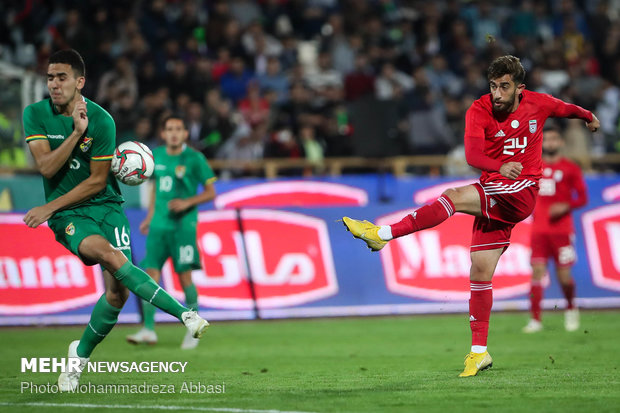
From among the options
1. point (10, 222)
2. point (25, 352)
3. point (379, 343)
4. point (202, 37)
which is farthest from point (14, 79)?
point (379, 343)

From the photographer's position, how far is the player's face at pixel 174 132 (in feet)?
35.8

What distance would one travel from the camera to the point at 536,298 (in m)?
12.0

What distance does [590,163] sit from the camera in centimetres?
1781

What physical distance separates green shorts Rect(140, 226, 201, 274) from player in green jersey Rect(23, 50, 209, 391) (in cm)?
327

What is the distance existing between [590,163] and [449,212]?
11.1m

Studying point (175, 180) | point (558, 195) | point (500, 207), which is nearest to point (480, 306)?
point (500, 207)

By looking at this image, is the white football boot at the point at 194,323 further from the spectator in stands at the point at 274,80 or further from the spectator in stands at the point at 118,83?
the spectator in stands at the point at 274,80

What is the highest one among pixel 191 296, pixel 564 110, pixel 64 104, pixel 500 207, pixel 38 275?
pixel 64 104

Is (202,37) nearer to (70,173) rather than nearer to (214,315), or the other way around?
(214,315)

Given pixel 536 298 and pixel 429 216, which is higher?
pixel 429 216

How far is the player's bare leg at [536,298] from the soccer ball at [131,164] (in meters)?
6.13

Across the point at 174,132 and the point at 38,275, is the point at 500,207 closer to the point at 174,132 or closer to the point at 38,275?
the point at 174,132

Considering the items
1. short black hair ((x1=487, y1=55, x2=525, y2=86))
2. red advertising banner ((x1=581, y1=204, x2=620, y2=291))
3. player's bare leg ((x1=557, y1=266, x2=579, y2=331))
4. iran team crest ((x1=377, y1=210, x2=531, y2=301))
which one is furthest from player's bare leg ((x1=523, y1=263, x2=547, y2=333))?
short black hair ((x1=487, y1=55, x2=525, y2=86))

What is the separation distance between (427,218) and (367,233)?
52 centimetres
